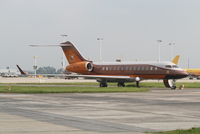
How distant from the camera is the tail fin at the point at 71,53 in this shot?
6433cm

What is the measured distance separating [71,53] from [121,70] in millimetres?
8491

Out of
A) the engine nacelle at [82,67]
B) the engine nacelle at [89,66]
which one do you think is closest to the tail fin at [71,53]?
the engine nacelle at [82,67]

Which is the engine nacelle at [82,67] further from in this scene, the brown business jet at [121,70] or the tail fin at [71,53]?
the tail fin at [71,53]

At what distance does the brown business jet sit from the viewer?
184 ft

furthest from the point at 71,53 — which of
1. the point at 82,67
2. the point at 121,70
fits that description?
the point at 121,70

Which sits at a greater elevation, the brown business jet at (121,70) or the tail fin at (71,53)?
the tail fin at (71,53)

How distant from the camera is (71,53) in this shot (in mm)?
64750

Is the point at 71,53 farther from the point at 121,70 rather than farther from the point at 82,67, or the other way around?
the point at 121,70

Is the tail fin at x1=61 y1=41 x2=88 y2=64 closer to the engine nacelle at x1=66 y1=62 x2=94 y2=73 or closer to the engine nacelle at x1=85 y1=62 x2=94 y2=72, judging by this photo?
the engine nacelle at x1=66 y1=62 x2=94 y2=73

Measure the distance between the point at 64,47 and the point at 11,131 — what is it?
2083 inches

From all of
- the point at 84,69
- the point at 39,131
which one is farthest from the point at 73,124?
the point at 84,69

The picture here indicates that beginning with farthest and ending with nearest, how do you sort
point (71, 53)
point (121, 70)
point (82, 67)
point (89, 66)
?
point (71, 53) → point (89, 66) → point (82, 67) → point (121, 70)

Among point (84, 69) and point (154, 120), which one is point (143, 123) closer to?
point (154, 120)

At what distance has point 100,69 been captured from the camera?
63156 mm
